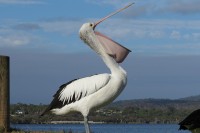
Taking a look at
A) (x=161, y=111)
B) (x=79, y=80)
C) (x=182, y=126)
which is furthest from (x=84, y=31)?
(x=161, y=111)

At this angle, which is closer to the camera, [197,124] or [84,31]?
[197,124]

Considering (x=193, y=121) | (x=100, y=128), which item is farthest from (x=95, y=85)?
(x=100, y=128)

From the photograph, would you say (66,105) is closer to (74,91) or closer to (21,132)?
(74,91)

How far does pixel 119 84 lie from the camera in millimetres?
9383

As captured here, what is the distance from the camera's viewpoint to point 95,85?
31.2 feet

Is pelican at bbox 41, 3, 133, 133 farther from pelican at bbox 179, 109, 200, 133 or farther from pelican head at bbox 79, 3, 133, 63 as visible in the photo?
pelican at bbox 179, 109, 200, 133

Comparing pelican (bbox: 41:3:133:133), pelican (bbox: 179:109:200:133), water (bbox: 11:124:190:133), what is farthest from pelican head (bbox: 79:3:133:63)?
pelican (bbox: 179:109:200:133)

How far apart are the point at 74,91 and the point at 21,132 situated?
1575 mm

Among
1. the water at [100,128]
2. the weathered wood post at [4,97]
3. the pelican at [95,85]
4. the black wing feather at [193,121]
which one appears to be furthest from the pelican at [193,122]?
the water at [100,128]

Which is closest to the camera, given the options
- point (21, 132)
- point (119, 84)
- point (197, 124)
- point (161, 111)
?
point (197, 124)

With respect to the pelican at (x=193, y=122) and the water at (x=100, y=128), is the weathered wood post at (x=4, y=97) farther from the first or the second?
the pelican at (x=193, y=122)

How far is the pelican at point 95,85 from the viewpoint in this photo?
946 cm

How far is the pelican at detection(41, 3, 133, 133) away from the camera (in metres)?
9.46

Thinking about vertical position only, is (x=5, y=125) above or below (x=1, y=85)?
below
